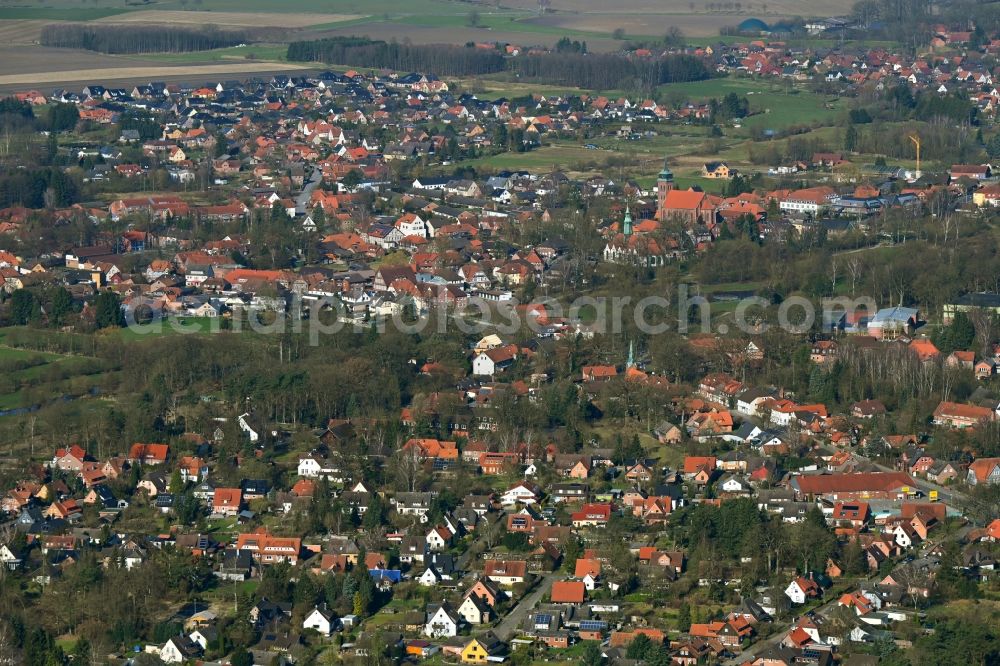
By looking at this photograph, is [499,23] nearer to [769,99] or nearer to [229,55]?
[229,55]

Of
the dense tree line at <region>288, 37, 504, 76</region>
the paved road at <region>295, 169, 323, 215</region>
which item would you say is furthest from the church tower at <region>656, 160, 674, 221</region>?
the dense tree line at <region>288, 37, 504, 76</region>

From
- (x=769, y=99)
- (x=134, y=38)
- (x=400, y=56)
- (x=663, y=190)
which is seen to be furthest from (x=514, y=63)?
(x=663, y=190)

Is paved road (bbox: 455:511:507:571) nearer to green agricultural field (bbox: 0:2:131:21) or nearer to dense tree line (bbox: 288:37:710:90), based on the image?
dense tree line (bbox: 288:37:710:90)

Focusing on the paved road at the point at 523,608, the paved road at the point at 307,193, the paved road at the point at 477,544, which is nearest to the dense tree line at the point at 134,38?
the paved road at the point at 307,193

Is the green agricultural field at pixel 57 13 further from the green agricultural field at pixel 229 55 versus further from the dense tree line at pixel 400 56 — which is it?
the dense tree line at pixel 400 56

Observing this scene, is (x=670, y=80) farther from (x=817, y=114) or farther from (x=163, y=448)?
(x=163, y=448)

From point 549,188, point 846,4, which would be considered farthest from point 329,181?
point 846,4
